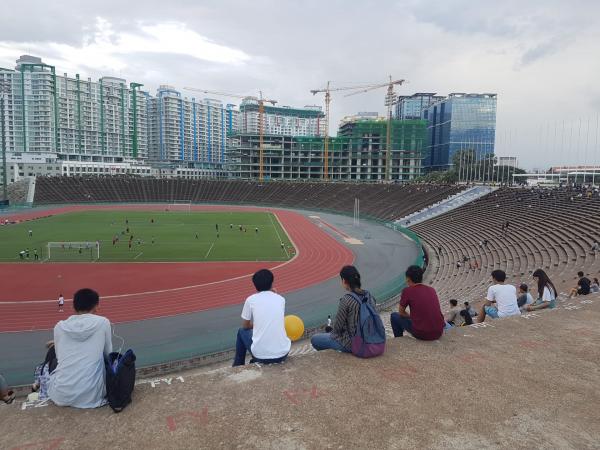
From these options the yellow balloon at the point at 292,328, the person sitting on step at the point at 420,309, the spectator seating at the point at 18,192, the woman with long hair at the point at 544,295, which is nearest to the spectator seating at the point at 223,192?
the spectator seating at the point at 18,192

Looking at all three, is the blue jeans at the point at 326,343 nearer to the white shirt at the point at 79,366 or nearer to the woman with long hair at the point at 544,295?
the white shirt at the point at 79,366

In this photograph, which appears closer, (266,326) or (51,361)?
(51,361)

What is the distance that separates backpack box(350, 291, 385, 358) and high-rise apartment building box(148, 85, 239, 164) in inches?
5736

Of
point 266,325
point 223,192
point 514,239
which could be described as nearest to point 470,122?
point 223,192

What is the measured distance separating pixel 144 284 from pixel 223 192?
6676cm

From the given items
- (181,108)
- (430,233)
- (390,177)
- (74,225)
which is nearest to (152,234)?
(74,225)

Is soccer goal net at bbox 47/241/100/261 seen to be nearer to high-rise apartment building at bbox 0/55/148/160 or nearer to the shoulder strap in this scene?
the shoulder strap

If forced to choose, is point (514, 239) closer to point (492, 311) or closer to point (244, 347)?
point (492, 311)

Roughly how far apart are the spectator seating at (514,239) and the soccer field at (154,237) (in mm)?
13271

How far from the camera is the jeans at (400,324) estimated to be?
21.9 feet

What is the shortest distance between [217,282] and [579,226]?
23.5 metres

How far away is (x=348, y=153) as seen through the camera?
129875 mm

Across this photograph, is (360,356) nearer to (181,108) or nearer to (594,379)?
(594,379)

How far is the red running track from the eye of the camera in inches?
804
